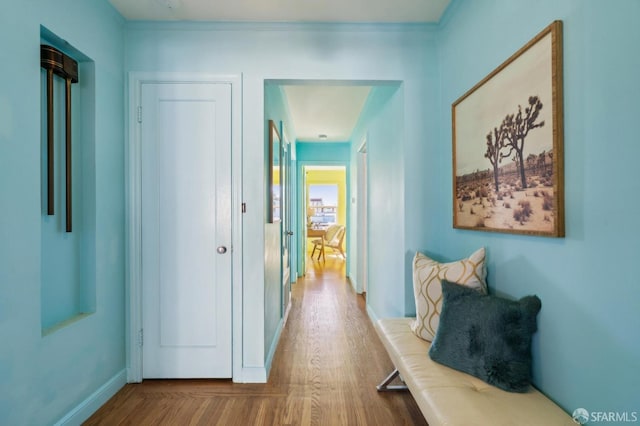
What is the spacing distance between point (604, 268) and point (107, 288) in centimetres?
247

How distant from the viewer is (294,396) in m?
1.97

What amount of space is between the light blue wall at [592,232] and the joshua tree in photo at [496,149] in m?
0.33

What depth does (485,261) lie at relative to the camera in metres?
1.62

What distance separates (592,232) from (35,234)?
2.26 m

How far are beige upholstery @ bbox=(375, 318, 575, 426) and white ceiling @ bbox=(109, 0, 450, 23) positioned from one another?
2085 mm

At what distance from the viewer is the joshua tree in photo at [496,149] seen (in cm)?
146

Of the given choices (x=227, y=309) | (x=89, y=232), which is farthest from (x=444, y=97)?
(x=89, y=232)

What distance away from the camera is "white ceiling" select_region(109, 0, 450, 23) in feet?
6.39

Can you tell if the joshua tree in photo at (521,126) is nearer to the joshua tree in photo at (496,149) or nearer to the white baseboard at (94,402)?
the joshua tree in photo at (496,149)

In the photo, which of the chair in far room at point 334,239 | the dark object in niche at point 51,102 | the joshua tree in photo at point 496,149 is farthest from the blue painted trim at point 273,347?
the chair in far room at point 334,239

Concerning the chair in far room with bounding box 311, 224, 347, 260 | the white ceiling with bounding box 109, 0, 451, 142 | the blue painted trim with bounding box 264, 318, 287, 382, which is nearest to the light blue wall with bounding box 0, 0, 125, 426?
the white ceiling with bounding box 109, 0, 451, 142

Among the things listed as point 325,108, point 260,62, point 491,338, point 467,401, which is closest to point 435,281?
point 491,338

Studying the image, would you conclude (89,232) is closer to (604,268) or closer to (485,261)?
(485,261)

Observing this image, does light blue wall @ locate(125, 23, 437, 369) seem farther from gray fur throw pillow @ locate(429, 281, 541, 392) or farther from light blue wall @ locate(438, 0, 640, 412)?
gray fur throw pillow @ locate(429, 281, 541, 392)
